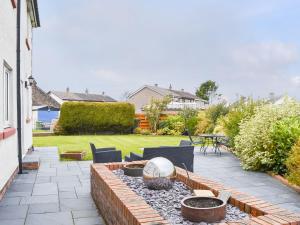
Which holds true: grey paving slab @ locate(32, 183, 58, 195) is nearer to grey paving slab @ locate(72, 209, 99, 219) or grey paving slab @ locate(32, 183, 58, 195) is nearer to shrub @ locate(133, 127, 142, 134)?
grey paving slab @ locate(72, 209, 99, 219)

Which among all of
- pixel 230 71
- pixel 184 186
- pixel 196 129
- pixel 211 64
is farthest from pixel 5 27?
pixel 211 64

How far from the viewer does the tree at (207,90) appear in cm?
5998

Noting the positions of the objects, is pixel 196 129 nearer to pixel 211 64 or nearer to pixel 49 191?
pixel 211 64

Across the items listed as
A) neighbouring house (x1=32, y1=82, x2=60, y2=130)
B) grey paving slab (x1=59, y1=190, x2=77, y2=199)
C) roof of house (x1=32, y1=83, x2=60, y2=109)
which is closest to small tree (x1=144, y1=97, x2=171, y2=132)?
neighbouring house (x1=32, y1=82, x2=60, y2=130)

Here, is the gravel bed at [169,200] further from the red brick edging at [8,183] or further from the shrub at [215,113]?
the shrub at [215,113]

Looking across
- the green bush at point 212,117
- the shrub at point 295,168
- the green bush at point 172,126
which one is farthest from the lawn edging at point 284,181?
the green bush at point 172,126

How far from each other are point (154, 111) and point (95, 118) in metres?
4.14

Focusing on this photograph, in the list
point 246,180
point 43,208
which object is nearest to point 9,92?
point 43,208

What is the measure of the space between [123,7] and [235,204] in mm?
14280

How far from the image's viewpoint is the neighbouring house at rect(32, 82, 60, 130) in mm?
33709

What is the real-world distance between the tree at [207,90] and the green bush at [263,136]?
50169 millimetres

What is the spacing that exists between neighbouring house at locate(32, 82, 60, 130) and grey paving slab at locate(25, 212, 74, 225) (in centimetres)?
2524

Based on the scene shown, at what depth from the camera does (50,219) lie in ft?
16.2

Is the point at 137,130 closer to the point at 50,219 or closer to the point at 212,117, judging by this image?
the point at 212,117
